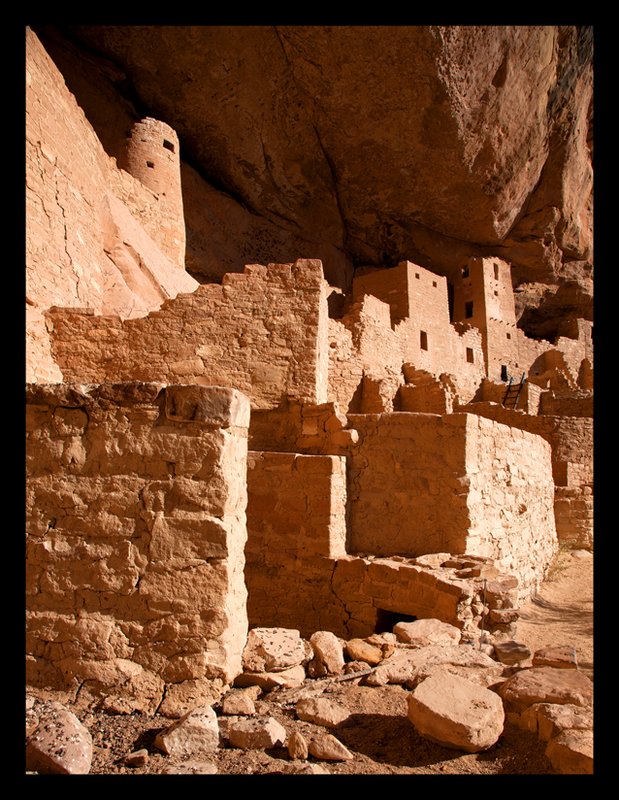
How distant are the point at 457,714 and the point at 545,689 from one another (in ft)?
1.83

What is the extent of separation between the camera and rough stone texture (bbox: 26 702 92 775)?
1908 mm

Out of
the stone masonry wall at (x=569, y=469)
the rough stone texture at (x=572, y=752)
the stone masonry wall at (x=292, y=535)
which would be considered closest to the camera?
the rough stone texture at (x=572, y=752)

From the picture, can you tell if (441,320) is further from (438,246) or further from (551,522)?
(551,522)

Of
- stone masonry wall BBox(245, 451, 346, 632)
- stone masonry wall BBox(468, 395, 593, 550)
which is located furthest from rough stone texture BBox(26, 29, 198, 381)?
stone masonry wall BBox(468, 395, 593, 550)

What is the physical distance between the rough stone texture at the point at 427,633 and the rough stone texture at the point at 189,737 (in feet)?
5.91

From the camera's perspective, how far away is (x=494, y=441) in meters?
6.01

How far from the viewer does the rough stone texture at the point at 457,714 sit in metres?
2.10

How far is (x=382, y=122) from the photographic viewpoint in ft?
47.1

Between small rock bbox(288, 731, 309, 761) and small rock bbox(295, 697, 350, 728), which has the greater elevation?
small rock bbox(288, 731, 309, 761)

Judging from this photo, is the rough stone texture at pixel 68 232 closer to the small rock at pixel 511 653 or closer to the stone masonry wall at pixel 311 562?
the stone masonry wall at pixel 311 562

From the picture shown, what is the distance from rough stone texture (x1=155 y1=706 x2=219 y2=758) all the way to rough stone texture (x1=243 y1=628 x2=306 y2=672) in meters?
0.63

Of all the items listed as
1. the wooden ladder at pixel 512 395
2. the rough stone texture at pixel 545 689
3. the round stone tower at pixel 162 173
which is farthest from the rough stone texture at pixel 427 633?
the wooden ladder at pixel 512 395

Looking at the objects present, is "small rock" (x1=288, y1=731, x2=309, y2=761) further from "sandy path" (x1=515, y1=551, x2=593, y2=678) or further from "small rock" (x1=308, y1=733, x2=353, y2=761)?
"sandy path" (x1=515, y1=551, x2=593, y2=678)

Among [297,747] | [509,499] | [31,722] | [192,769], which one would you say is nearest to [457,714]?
[297,747]
